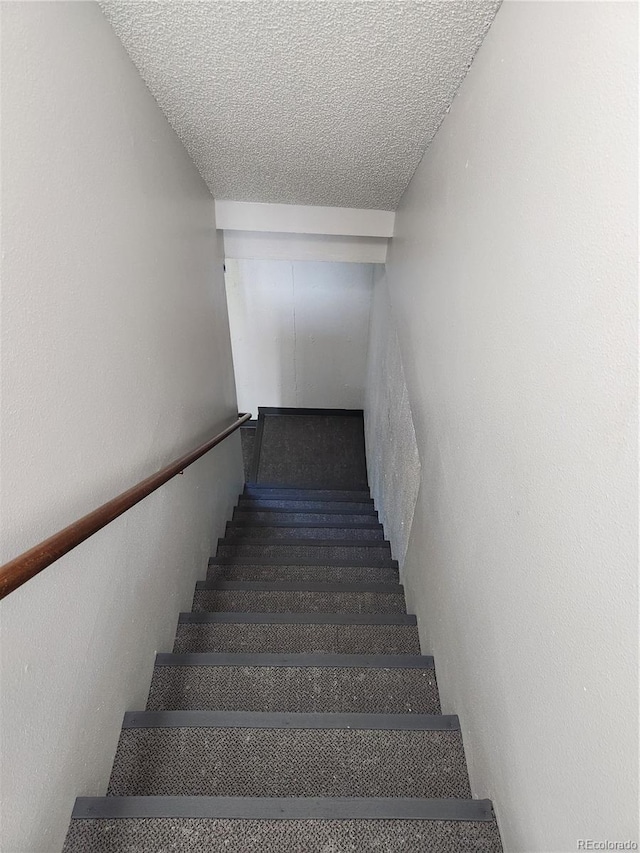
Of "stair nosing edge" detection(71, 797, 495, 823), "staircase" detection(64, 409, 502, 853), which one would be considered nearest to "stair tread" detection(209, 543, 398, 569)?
"staircase" detection(64, 409, 502, 853)

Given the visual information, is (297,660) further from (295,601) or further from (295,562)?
(295,562)

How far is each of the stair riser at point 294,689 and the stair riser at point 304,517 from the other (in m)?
1.66

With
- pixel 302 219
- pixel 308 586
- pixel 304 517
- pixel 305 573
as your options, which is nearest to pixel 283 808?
pixel 308 586

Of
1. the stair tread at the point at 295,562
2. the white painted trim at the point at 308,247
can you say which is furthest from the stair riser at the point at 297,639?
the white painted trim at the point at 308,247

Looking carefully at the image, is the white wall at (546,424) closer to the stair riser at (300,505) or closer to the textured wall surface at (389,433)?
the textured wall surface at (389,433)

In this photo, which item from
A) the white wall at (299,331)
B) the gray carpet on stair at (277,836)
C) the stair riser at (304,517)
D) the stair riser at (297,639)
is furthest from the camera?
the white wall at (299,331)

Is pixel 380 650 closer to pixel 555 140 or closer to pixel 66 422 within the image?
pixel 66 422

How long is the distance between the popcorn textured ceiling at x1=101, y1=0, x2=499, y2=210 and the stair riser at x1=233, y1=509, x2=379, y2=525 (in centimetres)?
228

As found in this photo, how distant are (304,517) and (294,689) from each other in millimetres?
1909

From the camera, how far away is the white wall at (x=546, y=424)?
0.67 metres

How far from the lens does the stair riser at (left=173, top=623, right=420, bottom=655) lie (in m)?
1.89

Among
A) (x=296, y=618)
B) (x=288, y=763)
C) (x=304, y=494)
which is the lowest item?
(x=288, y=763)

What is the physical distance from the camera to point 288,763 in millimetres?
1342

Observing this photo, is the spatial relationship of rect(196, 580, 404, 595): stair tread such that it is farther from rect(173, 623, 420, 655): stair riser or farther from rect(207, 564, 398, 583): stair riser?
rect(173, 623, 420, 655): stair riser
